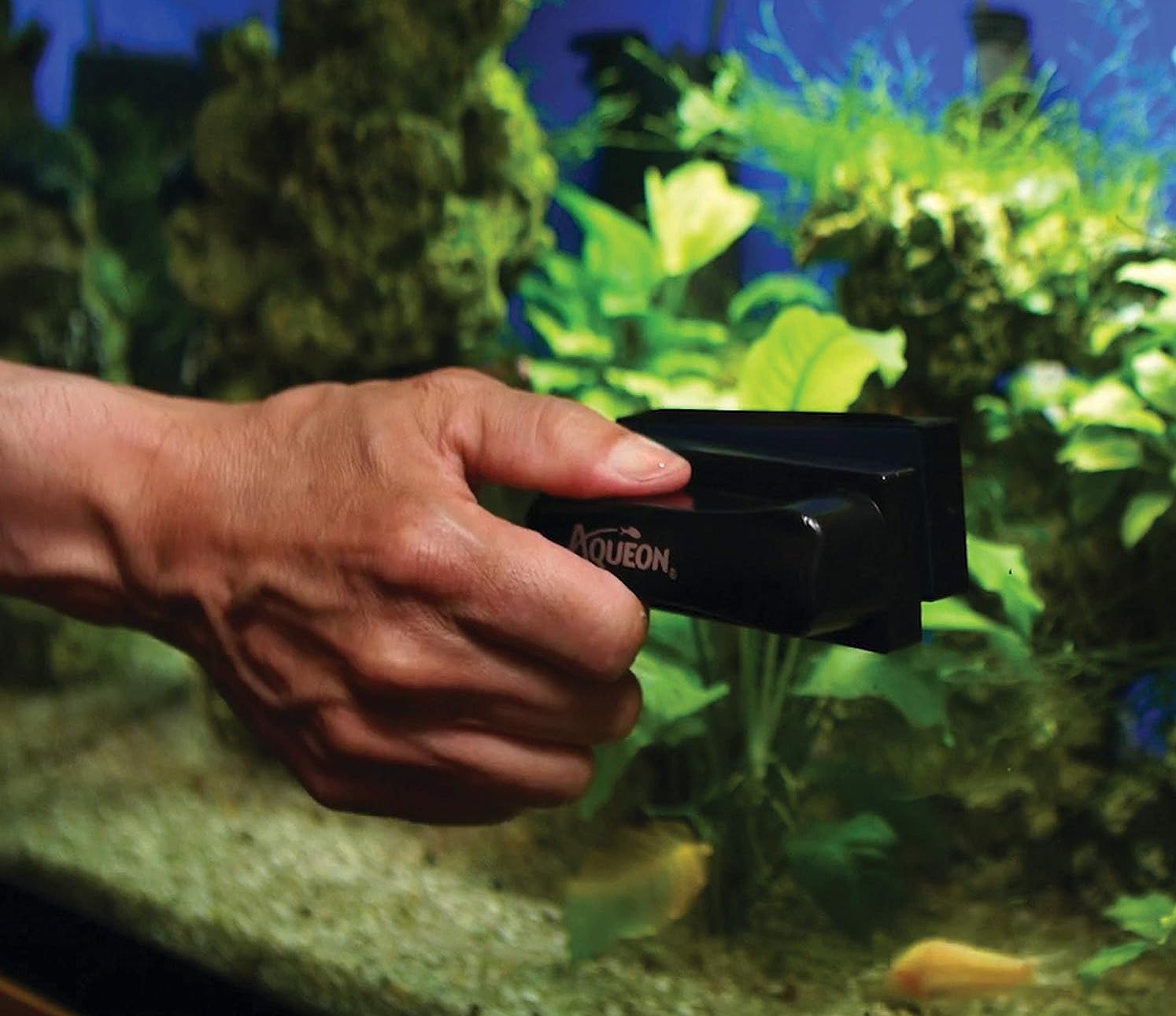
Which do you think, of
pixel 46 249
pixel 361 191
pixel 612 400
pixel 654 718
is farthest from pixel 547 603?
pixel 46 249

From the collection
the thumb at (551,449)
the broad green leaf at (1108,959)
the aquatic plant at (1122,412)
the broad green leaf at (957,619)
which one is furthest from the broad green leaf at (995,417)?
the thumb at (551,449)

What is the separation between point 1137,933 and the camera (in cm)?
104

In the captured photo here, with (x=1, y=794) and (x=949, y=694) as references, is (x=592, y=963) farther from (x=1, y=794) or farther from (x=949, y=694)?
(x=1, y=794)

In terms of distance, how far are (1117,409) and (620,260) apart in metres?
0.81

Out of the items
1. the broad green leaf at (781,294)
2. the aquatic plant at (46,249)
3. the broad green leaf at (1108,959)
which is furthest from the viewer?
the aquatic plant at (46,249)

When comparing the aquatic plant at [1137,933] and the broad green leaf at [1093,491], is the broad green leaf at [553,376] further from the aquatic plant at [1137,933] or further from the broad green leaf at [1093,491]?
the aquatic plant at [1137,933]

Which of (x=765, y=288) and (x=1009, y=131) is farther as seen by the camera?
(x=765, y=288)

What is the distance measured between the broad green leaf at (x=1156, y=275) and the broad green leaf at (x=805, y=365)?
1.14 feet

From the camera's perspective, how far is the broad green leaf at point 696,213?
161cm

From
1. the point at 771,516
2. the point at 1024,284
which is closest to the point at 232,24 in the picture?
the point at 1024,284

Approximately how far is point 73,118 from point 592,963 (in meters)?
2.17

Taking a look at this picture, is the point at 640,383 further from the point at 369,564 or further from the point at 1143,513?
the point at 369,564

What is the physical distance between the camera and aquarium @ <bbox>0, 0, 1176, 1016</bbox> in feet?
2.63

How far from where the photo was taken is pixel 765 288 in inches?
62.5
